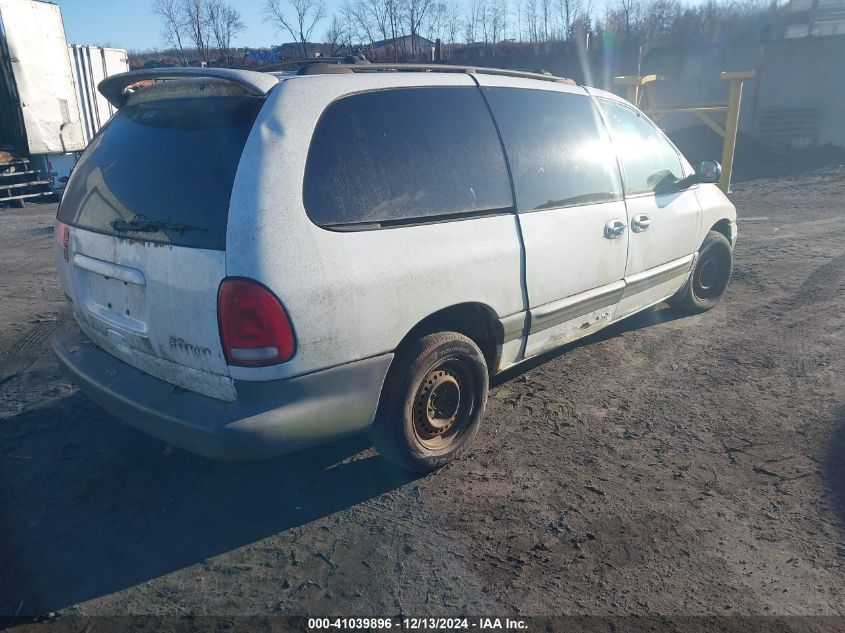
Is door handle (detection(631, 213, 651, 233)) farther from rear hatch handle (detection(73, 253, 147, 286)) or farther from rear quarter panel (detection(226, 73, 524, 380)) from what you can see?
rear hatch handle (detection(73, 253, 147, 286))

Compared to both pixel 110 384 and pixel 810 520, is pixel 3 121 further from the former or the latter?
pixel 810 520

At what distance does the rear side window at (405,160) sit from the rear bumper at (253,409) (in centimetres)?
68

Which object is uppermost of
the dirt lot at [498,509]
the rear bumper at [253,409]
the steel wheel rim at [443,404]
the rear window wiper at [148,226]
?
the rear window wiper at [148,226]

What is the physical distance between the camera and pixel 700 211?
5000mm

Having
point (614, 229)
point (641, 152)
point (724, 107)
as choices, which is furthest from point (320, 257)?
point (724, 107)

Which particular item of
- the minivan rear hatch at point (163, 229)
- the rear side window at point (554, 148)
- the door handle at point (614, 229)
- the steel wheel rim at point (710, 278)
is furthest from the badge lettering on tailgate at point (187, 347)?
the steel wheel rim at point (710, 278)

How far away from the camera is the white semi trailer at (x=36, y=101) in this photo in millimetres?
12742

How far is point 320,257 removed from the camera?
8.29ft

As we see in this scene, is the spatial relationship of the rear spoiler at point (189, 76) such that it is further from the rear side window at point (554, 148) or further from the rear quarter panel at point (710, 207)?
the rear quarter panel at point (710, 207)

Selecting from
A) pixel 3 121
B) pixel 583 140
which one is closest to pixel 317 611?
pixel 583 140

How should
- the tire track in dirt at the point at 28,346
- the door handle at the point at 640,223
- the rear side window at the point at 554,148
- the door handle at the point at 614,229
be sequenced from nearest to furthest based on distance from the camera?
1. the rear side window at the point at 554,148
2. the door handle at the point at 614,229
3. the door handle at the point at 640,223
4. the tire track in dirt at the point at 28,346

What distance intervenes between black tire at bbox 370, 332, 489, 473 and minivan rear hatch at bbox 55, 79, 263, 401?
0.78m

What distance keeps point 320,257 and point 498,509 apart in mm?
1453

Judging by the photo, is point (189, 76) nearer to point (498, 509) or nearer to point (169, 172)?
point (169, 172)
